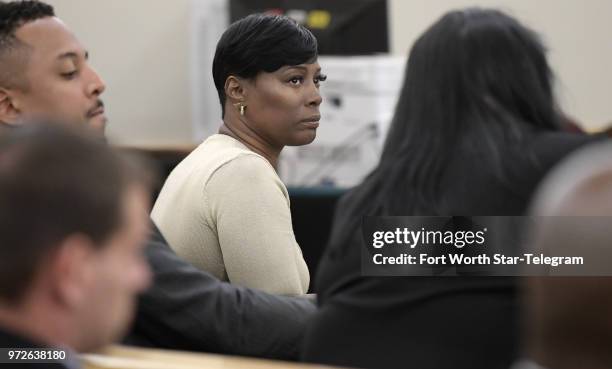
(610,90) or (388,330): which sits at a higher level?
(388,330)

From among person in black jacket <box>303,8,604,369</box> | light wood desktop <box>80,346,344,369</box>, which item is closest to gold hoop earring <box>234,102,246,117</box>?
person in black jacket <box>303,8,604,369</box>

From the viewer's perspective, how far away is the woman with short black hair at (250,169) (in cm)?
186

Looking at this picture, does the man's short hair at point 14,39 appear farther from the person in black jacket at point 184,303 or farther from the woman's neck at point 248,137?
the woman's neck at point 248,137

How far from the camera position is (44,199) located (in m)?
0.93

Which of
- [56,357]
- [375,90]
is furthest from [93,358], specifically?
[375,90]

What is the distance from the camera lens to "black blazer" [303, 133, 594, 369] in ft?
4.87

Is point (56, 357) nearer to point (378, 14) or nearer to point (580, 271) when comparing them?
point (580, 271)

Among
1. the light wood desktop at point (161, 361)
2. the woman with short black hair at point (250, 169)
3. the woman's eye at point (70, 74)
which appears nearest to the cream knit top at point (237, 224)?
the woman with short black hair at point (250, 169)

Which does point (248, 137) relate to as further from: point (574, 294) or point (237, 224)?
point (574, 294)

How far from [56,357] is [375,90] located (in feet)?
11.0

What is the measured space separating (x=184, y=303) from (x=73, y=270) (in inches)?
29.9

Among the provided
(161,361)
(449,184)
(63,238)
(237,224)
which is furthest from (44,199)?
(237,224)

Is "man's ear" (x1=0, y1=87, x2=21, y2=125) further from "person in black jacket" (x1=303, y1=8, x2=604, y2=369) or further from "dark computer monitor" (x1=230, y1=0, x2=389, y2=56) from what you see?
"dark computer monitor" (x1=230, y1=0, x2=389, y2=56)

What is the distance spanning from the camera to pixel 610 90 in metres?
6.61
